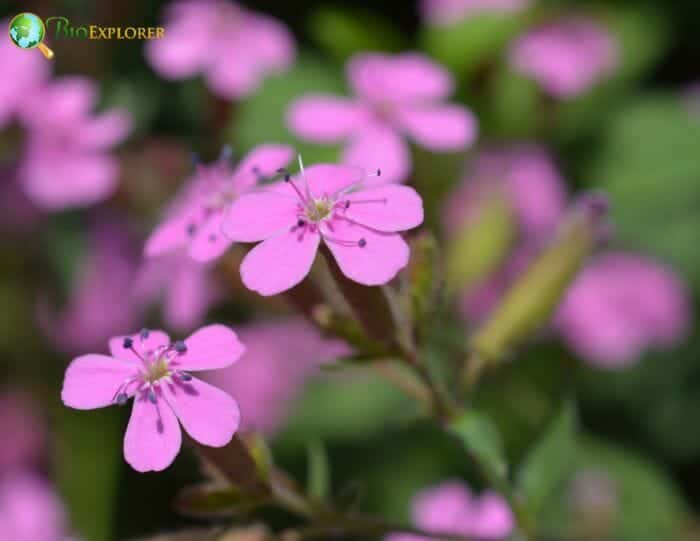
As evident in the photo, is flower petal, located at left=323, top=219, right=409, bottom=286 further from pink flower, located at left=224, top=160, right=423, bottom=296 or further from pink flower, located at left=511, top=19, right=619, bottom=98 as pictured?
pink flower, located at left=511, top=19, right=619, bottom=98

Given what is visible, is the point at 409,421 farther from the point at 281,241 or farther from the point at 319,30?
the point at 319,30

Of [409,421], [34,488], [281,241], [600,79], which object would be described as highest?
[600,79]

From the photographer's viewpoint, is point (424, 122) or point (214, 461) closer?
point (214, 461)

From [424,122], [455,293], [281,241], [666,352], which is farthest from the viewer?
[666,352]

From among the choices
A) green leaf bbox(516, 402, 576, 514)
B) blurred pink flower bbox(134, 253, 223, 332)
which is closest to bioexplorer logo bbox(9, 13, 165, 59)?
blurred pink flower bbox(134, 253, 223, 332)

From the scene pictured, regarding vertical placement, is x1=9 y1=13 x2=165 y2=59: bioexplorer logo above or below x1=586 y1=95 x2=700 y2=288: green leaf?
above

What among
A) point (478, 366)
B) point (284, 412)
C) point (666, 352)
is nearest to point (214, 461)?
point (478, 366)

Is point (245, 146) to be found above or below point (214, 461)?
above

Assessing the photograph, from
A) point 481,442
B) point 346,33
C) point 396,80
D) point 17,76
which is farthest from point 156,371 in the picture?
point 346,33
